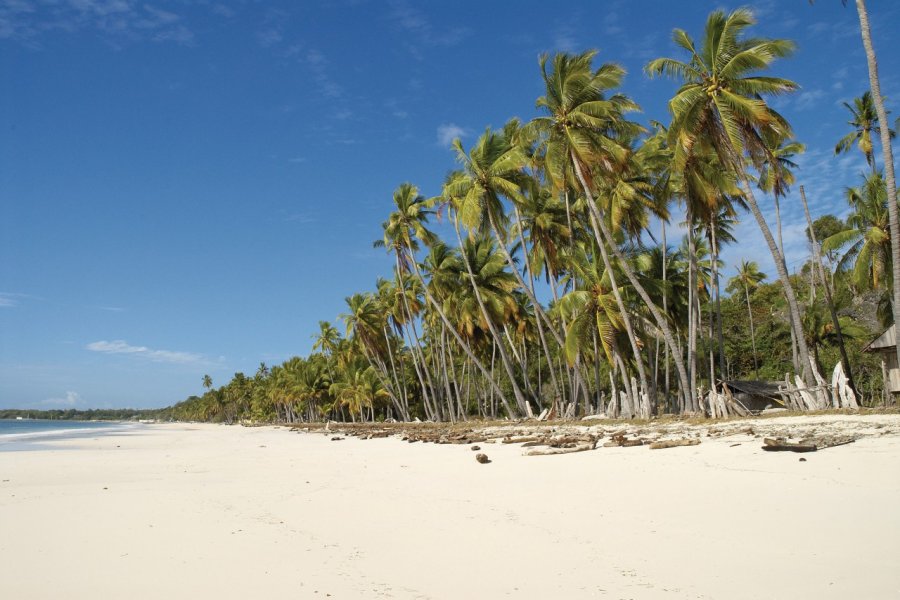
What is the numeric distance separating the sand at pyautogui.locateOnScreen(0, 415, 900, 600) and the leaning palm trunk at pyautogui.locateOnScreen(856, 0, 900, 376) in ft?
20.6

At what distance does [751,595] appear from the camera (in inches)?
140

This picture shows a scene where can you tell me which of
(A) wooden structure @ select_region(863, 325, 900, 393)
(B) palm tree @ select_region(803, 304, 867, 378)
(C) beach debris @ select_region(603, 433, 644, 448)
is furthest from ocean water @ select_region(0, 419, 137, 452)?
(B) palm tree @ select_region(803, 304, 867, 378)

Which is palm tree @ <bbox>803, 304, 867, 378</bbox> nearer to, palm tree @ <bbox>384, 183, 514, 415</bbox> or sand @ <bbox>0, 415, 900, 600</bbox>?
palm tree @ <bbox>384, 183, 514, 415</bbox>

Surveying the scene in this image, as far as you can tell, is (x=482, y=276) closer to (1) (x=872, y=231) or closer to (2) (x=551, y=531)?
(1) (x=872, y=231)

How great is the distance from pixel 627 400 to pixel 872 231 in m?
11.7

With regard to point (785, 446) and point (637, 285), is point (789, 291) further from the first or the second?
point (785, 446)

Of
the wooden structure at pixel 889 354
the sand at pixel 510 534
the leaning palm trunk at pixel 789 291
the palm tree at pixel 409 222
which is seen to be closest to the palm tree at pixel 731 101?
the leaning palm trunk at pixel 789 291

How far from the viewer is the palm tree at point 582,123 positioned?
1936 centimetres

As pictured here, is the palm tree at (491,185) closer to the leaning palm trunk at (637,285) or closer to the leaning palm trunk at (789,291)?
the leaning palm trunk at (637,285)

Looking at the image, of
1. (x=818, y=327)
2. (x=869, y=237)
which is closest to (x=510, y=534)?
(x=869, y=237)

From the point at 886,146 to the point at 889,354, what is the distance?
13547 millimetres

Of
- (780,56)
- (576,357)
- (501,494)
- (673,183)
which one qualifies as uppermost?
(780,56)

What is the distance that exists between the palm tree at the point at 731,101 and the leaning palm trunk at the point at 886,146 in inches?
69.6

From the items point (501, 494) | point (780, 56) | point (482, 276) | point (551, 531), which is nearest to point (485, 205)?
point (482, 276)
